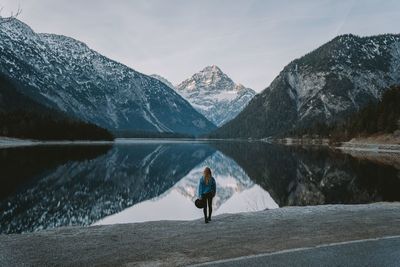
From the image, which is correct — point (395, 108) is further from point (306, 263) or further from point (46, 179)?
point (306, 263)

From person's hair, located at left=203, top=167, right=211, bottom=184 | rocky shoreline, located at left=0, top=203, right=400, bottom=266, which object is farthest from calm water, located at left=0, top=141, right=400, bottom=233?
person's hair, located at left=203, top=167, right=211, bottom=184

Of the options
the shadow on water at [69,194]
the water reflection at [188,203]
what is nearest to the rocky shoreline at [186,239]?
the shadow on water at [69,194]

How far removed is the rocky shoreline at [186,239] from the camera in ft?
52.0

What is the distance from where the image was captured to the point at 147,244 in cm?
1855

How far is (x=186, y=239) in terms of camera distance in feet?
64.4

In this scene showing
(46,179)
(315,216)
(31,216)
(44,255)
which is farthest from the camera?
(46,179)

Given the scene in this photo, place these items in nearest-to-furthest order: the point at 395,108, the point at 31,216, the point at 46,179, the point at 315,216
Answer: the point at 315,216 < the point at 31,216 < the point at 46,179 < the point at 395,108

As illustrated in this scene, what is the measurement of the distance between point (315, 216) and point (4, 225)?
767 inches

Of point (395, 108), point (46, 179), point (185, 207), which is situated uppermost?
point (395, 108)

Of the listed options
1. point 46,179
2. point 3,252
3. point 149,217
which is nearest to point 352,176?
point 149,217

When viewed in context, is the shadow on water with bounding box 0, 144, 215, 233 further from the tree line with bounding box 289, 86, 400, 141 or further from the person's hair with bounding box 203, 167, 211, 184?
the tree line with bounding box 289, 86, 400, 141

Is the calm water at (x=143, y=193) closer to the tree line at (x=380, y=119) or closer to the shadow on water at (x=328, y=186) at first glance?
A: the shadow on water at (x=328, y=186)

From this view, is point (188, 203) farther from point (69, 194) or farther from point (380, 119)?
point (380, 119)

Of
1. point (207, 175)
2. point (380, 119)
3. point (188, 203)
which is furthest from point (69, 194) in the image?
point (380, 119)
